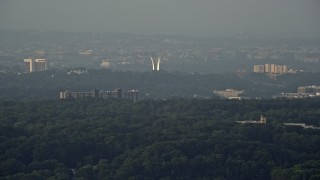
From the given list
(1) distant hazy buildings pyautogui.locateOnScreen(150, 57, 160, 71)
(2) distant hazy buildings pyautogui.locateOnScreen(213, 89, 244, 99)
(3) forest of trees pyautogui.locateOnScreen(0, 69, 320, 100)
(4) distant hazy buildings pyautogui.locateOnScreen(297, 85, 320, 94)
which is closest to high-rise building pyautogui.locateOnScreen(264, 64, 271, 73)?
(3) forest of trees pyautogui.locateOnScreen(0, 69, 320, 100)

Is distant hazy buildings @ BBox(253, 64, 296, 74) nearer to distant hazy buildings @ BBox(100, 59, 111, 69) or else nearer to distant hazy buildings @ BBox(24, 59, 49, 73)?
distant hazy buildings @ BBox(100, 59, 111, 69)

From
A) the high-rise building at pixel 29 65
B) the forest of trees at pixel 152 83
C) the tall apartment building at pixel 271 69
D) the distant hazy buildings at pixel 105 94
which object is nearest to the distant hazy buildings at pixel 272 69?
Answer: the tall apartment building at pixel 271 69

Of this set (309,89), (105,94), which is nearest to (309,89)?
(309,89)

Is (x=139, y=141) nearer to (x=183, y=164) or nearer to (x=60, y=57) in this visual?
(x=183, y=164)

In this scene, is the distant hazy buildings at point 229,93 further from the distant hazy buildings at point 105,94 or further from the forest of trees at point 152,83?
the distant hazy buildings at point 105,94

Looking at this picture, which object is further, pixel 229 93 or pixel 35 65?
pixel 35 65

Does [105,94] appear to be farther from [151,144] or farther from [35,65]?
[151,144]
